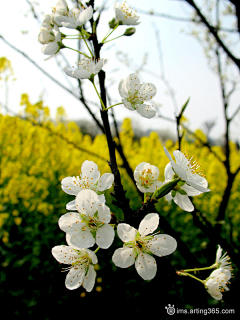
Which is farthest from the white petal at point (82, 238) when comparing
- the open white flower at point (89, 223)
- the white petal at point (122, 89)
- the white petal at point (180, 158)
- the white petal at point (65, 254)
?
the white petal at point (122, 89)

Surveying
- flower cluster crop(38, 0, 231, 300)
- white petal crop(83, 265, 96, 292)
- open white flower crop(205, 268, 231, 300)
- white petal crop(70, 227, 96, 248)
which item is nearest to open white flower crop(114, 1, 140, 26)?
flower cluster crop(38, 0, 231, 300)

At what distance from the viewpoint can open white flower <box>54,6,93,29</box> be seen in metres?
0.77

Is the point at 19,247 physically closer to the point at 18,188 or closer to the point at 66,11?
the point at 18,188

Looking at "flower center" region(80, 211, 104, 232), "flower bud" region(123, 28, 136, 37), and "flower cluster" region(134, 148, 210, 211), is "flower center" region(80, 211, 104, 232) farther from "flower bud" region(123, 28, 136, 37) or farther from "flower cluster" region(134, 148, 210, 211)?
"flower bud" region(123, 28, 136, 37)

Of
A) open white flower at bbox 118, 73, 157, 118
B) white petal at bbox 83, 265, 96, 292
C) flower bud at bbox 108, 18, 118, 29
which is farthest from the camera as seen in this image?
flower bud at bbox 108, 18, 118, 29

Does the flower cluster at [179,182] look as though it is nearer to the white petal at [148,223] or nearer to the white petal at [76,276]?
the white petal at [148,223]

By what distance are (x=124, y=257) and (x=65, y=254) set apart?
0.22 m

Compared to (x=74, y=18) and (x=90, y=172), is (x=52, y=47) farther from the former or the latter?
(x=90, y=172)

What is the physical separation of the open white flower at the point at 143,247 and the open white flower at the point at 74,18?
67 centimetres

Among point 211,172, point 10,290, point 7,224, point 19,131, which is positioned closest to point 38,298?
point 10,290

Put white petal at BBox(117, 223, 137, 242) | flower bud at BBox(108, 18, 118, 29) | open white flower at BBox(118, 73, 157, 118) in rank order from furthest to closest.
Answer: flower bud at BBox(108, 18, 118, 29)
open white flower at BBox(118, 73, 157, 118)
white petal at BBox(117, 223, 137, 242)

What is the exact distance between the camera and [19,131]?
4453 mm

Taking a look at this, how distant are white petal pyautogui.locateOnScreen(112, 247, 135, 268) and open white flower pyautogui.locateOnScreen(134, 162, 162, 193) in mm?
221

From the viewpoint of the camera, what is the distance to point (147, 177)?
2.75ft
